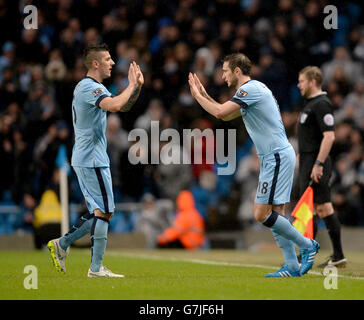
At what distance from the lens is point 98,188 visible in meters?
7.84

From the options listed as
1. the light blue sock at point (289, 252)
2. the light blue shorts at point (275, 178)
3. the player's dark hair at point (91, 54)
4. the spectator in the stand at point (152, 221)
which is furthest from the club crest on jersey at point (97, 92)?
the spectator in the stand at point (152, 221)

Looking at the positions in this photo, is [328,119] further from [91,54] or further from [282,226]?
[91,54]

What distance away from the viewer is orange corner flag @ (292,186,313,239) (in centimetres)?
902

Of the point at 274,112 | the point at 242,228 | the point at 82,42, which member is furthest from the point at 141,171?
the point at 274,112

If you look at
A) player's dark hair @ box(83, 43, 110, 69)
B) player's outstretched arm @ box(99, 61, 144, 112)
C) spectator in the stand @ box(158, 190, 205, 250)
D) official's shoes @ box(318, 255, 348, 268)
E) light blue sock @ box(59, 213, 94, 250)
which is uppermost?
player's dark hair @ box(83, 43, 110, 69)

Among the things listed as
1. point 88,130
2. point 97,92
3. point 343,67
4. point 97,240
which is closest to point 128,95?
point 97,92

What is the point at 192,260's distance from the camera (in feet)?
36.3

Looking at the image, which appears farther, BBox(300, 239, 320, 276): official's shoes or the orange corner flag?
the orange corner flag

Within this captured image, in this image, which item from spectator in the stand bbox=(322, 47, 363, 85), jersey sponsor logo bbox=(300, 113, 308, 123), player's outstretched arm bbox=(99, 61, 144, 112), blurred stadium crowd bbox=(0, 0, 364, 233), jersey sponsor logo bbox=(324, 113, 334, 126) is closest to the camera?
player's outstretched arm bbox=(99, 61, 144, 112)

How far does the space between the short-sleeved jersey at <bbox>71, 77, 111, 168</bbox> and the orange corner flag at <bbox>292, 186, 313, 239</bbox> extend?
2420 mm

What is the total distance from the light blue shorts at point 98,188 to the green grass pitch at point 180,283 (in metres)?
0.73

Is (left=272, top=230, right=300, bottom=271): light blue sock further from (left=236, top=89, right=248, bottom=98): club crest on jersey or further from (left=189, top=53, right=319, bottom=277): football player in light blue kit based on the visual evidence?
(left=236, top=89, right=248, bottom=98): club crest on jersey

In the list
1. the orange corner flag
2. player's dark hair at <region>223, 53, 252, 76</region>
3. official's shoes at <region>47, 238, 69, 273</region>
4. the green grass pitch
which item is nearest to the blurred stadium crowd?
the green grass pitch

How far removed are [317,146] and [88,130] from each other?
120 inches
